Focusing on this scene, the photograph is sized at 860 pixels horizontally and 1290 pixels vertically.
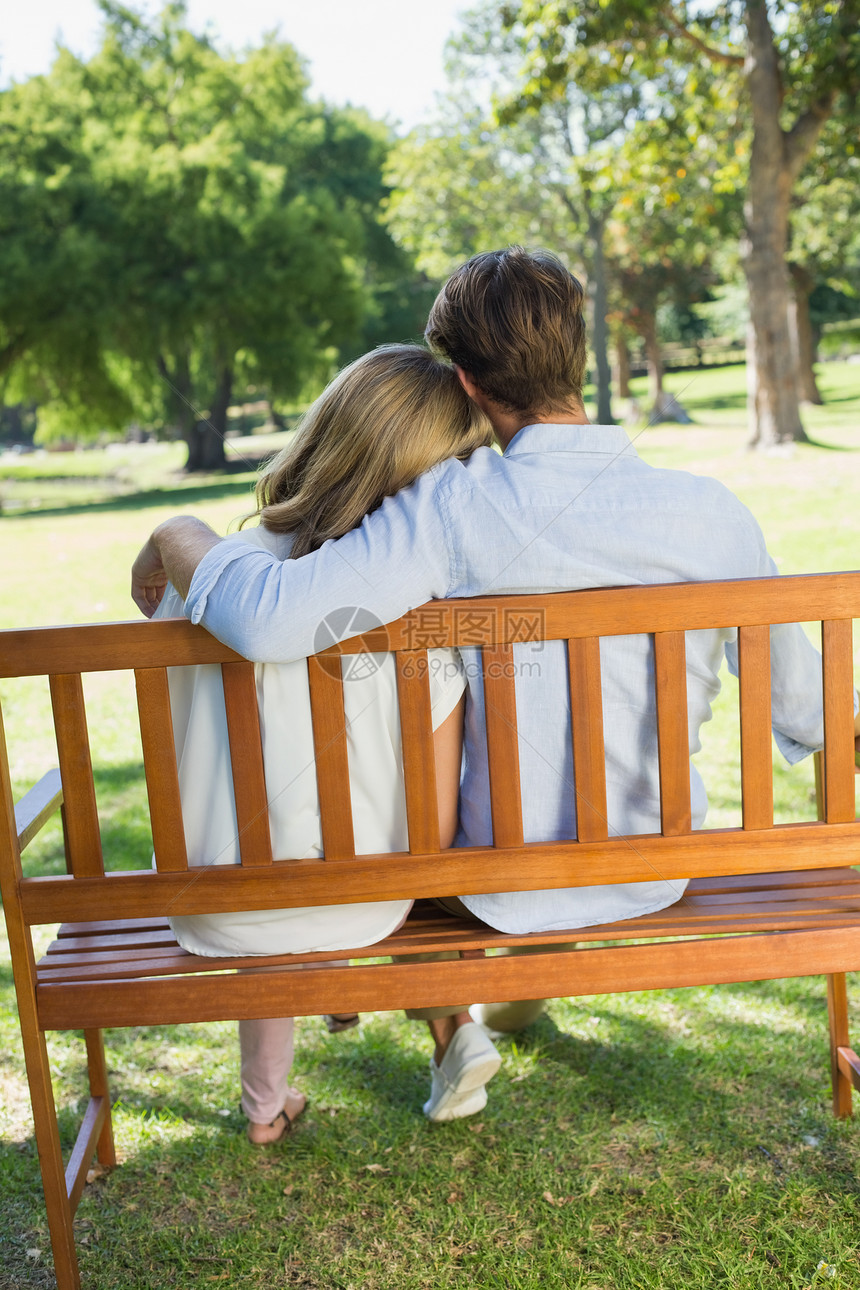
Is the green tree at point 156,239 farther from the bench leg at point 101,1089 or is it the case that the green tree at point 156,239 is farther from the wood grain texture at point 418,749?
the wood grain texture at point 418,749

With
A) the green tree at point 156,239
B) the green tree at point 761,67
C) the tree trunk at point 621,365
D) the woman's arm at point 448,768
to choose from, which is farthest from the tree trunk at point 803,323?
the woman's arm at point 448,768

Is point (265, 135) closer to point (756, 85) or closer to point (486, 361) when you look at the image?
point (756, 85)

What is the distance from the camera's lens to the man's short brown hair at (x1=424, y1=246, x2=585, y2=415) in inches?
67.2

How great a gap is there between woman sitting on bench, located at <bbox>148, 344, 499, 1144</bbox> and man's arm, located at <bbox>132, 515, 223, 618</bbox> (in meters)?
0.08

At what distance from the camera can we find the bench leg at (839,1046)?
7.52 feet

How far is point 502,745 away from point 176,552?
639mm

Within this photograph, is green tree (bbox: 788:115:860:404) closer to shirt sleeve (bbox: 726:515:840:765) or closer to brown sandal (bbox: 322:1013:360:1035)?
brown sandal (bbox: 322:1013:360:1035)

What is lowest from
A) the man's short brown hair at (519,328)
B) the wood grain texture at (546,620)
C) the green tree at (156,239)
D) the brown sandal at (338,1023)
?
the brown sandal at (338,1023)

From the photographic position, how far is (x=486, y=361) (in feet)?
5.75

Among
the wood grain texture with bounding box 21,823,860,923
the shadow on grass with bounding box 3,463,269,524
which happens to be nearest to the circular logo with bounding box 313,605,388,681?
the wood grain texture with bounding box 21,823,860,923

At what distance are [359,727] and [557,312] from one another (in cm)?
76

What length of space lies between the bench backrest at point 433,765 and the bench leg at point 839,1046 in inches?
27.5

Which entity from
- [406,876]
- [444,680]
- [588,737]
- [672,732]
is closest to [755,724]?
[672,732]

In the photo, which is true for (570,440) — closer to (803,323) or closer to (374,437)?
(374,437)
